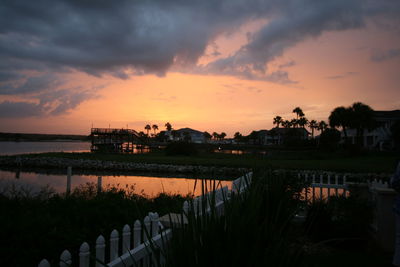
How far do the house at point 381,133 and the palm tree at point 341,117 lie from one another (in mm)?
7152

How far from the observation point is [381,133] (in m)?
53.3

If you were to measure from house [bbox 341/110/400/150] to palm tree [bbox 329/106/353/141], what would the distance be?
7.15 m

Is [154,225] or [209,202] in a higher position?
[209,202]

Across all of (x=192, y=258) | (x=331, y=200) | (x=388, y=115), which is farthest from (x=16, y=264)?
(x=388, y=115)

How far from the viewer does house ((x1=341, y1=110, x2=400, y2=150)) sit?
52319mm

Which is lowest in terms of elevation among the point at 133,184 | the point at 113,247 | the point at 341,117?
the point at 133,184

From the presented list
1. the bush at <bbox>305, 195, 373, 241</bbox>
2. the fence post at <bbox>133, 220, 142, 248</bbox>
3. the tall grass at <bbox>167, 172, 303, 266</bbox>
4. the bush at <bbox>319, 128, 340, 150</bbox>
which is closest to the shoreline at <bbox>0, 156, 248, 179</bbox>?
the bush at <bbox>305, 195, 373, 241</bbox>

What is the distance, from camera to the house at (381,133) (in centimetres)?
5232

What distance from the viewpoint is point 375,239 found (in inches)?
209

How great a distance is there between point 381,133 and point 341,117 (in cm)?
902

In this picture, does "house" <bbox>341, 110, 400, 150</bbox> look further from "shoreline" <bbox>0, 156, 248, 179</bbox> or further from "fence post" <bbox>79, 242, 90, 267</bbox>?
"fence post" <bbox>79, 242, 90, 267</bbox>

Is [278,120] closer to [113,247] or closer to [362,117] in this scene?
[362,117]

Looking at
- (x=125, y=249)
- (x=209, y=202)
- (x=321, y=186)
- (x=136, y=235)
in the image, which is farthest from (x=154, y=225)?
(x=321, y=186)

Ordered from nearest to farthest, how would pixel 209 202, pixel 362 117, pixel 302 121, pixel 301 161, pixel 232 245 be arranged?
pixel 232 245, pixel 209 202, pixel 301 161, pixel 362 117, pixel 302 121
